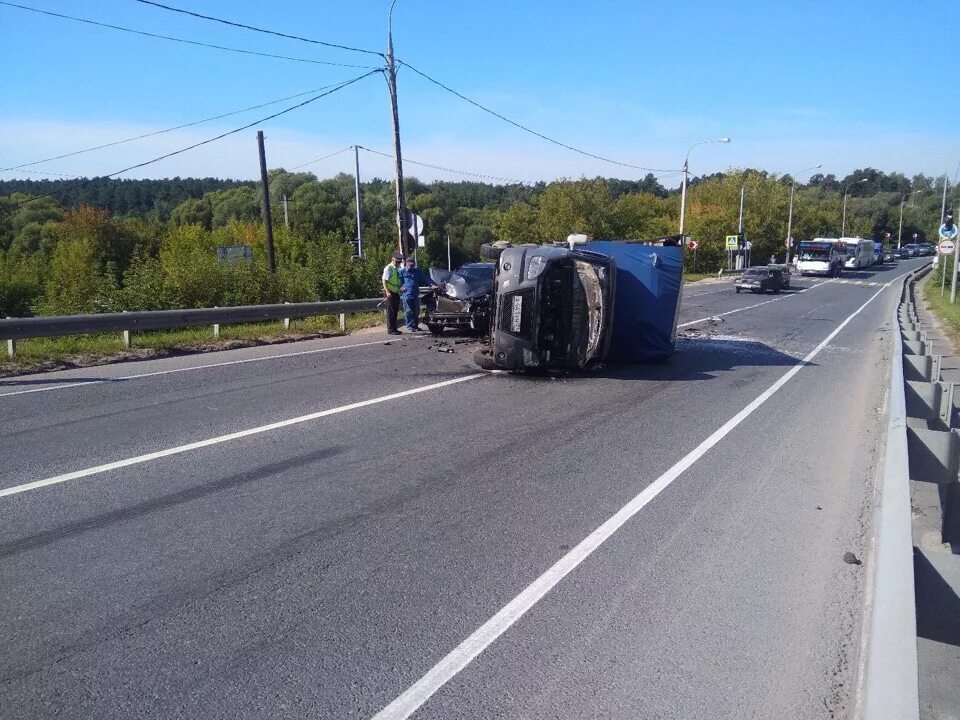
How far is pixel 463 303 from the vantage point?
56.1ft

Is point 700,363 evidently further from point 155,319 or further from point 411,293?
point 155,319

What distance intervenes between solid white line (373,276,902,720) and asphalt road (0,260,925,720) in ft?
0.06

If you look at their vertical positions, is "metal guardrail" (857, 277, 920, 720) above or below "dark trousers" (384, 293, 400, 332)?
above

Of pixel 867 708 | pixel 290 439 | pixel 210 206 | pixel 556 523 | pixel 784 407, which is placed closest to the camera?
pixel 867 708

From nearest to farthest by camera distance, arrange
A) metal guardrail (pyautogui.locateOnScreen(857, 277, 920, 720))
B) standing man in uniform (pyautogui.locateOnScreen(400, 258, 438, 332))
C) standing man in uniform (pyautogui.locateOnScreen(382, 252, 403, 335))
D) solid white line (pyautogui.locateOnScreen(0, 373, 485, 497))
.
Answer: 1. metal guardrail (pyautogui.locateOnScreen(857, 277, 920, 720))
2. solid white line (pyautogui.locateOnScreen(0, 373, 485, 497))
3. standing man in uniform (pyautogui.locateOnScreen(400, 258, 438, 332))
4. standing man in uniform (pyautogui.locateOnScreen(382, 252, 403, 335))

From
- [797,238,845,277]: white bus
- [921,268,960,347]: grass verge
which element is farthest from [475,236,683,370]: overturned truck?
[797,238,845,277]: white bus

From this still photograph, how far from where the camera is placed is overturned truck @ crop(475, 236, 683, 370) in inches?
461

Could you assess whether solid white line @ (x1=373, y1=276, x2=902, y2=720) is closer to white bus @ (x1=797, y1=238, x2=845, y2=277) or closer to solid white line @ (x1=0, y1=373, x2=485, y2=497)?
solid white line @ (x1=0, y1=373, x2=485, y2=497)

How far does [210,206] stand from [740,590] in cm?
9314

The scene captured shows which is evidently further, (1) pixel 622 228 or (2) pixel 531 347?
(1) pixel 622 228

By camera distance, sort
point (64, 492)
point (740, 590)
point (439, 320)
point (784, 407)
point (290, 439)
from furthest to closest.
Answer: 1. point (439, 320)
2. point (784, 407)
3. point (290, 439)
4. point (64, 492)
5. point (740, 590)

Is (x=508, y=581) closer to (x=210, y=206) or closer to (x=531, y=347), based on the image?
(x=531, y=347)

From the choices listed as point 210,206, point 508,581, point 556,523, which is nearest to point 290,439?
point 556,523

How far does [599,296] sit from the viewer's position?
500 inches
